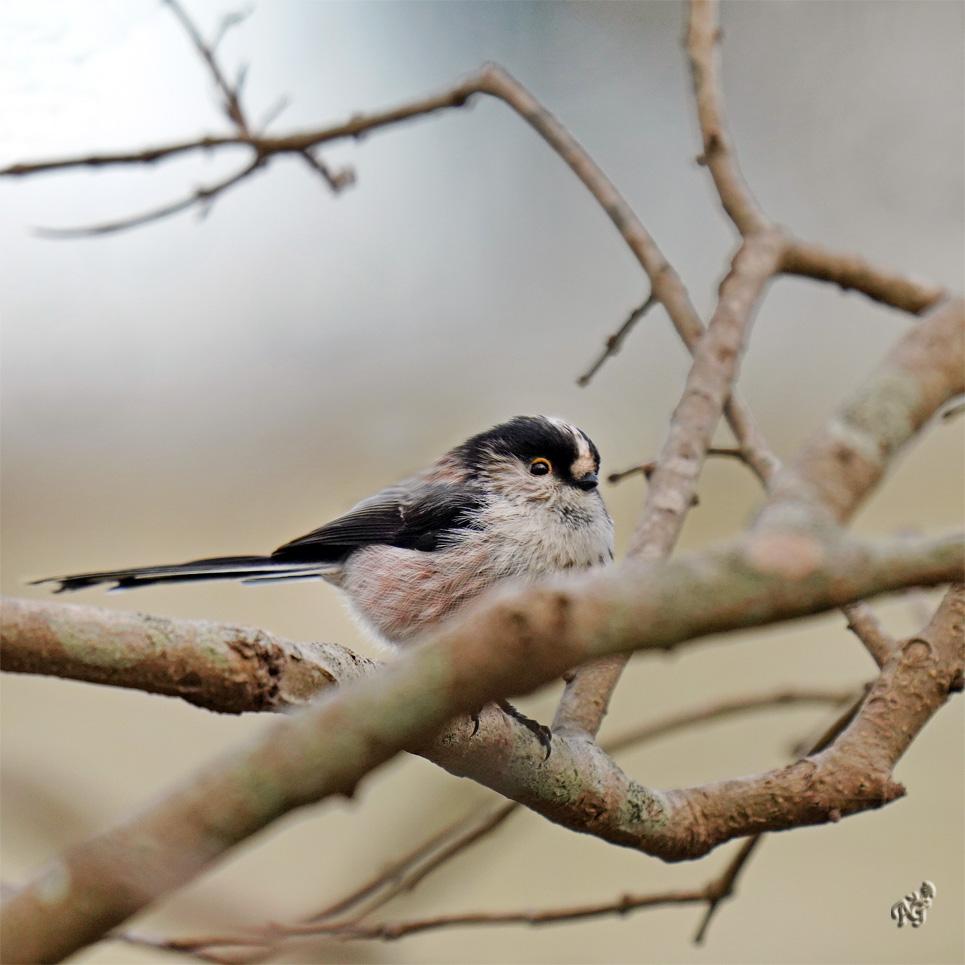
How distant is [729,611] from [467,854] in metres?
1.66

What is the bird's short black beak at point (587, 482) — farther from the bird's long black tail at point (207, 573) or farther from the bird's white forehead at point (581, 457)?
the bird's long black tail at point (207, 573)

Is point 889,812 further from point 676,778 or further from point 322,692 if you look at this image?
point 322,692

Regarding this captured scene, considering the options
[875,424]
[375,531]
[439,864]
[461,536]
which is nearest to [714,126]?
[461,536]

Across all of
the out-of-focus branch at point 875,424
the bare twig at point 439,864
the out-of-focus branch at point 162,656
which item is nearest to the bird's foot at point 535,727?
the bare twig at point 439,864

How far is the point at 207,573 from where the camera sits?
→ 2094 mm

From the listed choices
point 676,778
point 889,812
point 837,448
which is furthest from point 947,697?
point 676,778

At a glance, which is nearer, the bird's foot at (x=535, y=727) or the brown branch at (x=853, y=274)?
the bird's foot at (x=535, y=727)

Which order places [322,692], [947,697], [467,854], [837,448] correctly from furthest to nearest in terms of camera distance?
[467,854] → [947,697] → [322,692] → [837,448]

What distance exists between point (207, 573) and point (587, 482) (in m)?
0.99

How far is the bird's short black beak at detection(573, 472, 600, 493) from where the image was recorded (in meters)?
2.50

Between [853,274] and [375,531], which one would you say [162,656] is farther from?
[853,274]

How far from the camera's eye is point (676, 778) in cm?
434

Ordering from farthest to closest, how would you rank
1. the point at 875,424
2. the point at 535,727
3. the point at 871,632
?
the point at 871,632 → the point at 535,727 → the point at 875,424

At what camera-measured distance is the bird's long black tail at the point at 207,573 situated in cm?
177
